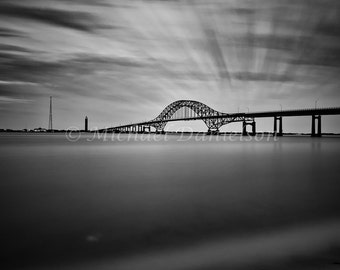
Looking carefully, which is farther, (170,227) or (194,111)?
(194,111)

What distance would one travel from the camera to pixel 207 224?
4629 mm

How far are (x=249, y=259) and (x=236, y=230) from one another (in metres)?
1.06

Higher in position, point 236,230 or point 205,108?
point 205,108

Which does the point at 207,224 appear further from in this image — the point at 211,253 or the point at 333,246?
the point at 333,246

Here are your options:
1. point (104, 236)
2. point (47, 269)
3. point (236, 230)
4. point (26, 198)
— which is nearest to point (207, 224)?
point (236, 230)

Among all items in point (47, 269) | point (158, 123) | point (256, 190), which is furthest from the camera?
point (158, 123)

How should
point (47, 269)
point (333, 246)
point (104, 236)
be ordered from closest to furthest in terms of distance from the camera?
1. point (47, 269)
2. point (333, 246)
3. point (104, 236)

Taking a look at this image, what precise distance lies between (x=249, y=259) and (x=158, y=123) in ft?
414

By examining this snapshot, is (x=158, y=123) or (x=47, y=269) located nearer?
(x=47, y=269)

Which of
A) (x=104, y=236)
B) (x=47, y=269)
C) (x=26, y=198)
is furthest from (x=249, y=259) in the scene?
(x=26, y=198)

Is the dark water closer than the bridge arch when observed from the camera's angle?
Yes

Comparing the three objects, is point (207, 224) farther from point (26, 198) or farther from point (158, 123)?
point (158, 123)

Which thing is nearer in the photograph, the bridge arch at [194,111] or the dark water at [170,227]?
the dark water at [170,227]

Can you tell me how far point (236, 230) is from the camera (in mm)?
4332
